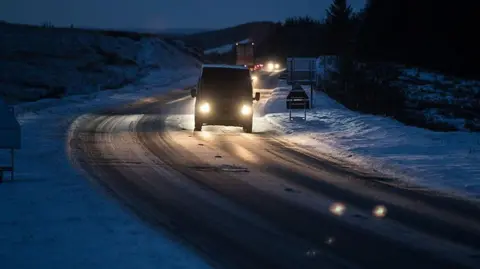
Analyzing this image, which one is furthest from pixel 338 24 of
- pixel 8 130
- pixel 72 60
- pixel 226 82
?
pixel 8 130

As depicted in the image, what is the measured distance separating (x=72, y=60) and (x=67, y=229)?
65458 millimetres

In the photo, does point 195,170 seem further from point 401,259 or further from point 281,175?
point 401,259

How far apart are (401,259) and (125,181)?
6.32m

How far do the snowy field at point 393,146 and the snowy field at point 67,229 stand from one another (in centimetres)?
622

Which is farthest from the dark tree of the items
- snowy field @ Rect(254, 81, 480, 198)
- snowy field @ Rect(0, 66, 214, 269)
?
snowy field @ Rect(0, 66, 214, 269)

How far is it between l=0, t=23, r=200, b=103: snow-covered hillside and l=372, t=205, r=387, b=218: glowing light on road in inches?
1557

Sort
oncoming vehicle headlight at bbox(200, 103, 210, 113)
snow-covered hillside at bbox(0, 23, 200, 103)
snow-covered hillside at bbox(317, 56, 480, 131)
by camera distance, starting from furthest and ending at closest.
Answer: snow-covered hillside at bbox(0, 23, 200, 103) < snow-covered hillside at bbox(317, 56, 480, 131) < oncoming vehicle headlight at bbox(200, 103, 210, 113)

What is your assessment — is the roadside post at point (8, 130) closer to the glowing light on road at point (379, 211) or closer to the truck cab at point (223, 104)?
the glowing light on road at point (379, 211)

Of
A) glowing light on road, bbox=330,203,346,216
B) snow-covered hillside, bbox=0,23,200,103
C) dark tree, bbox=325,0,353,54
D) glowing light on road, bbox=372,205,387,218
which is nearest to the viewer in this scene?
glowing light on road, bbox=372,205,387,218

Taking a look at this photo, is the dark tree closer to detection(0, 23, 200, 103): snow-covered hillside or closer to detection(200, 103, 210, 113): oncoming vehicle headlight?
detection(0, 23, 200, 103): snow-covered hillside

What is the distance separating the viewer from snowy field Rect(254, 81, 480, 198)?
13.9m

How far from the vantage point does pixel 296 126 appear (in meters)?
24.6

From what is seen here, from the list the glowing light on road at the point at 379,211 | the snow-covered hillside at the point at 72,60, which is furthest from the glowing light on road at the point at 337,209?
the snow-covered hillside at the point at 72,60

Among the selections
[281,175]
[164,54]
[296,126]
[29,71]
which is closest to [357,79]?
[296,126]
